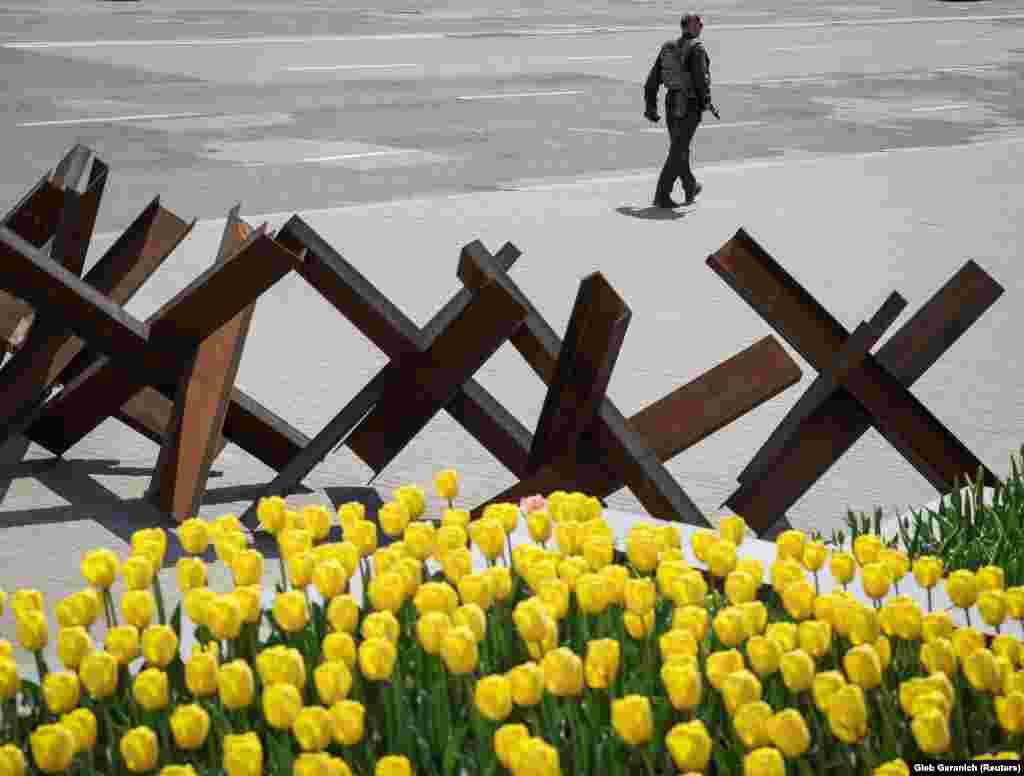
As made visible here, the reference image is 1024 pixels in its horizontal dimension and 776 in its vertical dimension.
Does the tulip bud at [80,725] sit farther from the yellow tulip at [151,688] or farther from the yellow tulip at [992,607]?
the yellow tulip at [992,607]

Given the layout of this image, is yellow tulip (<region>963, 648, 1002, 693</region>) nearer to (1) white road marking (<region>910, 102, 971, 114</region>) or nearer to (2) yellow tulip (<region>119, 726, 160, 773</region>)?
(2) yellow tulip (<region>119, 726, 160, 773</region>)

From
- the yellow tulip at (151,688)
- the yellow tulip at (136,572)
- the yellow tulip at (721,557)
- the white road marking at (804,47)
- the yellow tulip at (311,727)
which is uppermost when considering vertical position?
the white road marking at (804,47)

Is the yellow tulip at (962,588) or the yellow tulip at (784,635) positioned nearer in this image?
the yellow tulip at (784,635)

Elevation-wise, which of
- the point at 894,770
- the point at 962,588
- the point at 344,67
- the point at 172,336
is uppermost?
the point at 344,67

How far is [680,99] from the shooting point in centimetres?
1580

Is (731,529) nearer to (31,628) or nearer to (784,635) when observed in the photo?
(784,635)

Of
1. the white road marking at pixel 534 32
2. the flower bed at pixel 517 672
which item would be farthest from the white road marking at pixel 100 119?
the flower bed at pixel 517 672

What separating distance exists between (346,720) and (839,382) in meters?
3.92

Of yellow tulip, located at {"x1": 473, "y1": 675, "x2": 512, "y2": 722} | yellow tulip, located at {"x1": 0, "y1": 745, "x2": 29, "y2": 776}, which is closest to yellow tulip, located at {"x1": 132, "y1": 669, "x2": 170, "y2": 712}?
yellow tulip, located at {"x1": 0, "y1": 745, "x2": 29, "y2": 776}

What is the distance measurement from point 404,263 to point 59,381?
4.64 metres

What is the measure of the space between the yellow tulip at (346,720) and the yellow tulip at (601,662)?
47cm

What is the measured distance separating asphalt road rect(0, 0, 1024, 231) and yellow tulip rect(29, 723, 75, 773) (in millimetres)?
11156

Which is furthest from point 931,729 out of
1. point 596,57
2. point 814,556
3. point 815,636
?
point 596,57

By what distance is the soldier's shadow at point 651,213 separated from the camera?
1498 cm
